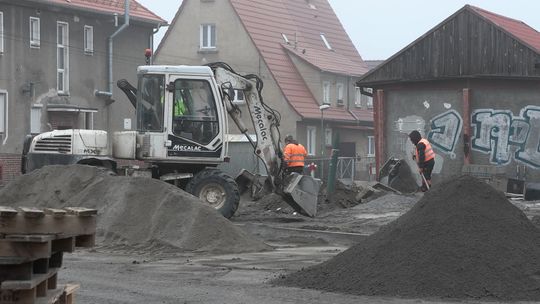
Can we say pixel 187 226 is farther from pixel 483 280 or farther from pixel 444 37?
pixel 444 37

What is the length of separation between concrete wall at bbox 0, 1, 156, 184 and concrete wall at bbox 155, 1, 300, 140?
11.0 metres

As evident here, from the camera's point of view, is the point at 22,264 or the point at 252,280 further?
the point at 252,280

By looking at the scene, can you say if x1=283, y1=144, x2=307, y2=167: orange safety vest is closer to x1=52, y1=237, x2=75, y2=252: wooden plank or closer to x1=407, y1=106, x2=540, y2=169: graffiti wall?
x1=407, y1=106, x2=540, y2=169: graffiti wall

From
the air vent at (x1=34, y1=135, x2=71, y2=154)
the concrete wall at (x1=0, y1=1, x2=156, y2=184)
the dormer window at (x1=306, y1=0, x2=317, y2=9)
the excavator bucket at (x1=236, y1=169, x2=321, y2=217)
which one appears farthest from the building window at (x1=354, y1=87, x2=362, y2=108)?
the air vent at (x1=34, y1=135, x2=71, y2=154)

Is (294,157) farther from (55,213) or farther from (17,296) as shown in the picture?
(17,296)

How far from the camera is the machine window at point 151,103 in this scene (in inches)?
826

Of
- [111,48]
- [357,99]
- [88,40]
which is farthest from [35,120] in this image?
[357,99]

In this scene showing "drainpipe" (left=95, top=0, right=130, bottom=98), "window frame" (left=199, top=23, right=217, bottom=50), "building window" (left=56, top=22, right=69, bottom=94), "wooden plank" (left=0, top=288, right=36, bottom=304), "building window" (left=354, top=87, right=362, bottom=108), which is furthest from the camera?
"building window" (left=354, top=87, right=362, bottom=108)

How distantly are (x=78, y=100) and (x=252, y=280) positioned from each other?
28.3 metres

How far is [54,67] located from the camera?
1540 inches

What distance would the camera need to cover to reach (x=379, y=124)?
34.2 m

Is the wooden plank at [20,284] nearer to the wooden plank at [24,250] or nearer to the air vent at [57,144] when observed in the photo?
the wooden plank at [24,250]

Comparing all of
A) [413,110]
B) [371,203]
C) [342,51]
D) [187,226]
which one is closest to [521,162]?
[413,110]

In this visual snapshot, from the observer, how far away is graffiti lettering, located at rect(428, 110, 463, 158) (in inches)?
1275
